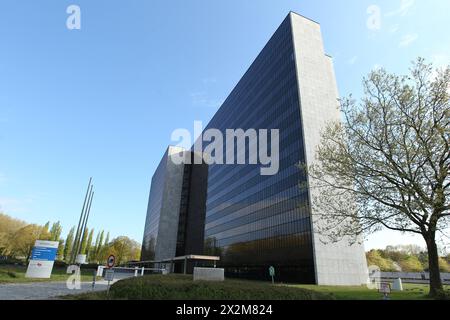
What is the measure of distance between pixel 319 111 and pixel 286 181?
46.4 feet

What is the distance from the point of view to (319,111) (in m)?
51.5

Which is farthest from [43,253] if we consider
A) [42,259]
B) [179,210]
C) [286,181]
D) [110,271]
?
[179,210]

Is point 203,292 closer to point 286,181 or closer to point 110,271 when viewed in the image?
point 110,271

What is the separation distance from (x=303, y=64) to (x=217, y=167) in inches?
1821

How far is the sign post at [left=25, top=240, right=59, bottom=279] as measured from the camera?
28.9 m

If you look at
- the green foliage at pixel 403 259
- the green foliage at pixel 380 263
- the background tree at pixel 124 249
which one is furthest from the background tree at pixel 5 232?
the green foliage at pixel 403 259

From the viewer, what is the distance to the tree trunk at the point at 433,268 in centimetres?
1847

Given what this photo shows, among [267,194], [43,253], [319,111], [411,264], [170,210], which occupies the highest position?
[319,111]

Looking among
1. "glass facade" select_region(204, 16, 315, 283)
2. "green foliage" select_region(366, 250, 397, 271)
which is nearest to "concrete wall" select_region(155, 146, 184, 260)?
"glass facade" select_region(204, 16, 315, 283)

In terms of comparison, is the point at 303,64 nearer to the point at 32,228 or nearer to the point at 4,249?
the point at 32,228

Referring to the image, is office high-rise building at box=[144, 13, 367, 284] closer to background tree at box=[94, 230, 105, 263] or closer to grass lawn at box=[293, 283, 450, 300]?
grass lawn at box=[293, 283, 450, 300]

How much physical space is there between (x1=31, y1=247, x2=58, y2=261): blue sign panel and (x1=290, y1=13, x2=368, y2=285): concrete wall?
1283 inches

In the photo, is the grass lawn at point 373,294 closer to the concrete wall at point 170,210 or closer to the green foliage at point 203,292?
the green foliage at point 203,292

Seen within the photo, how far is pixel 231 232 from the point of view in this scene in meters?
73.6
